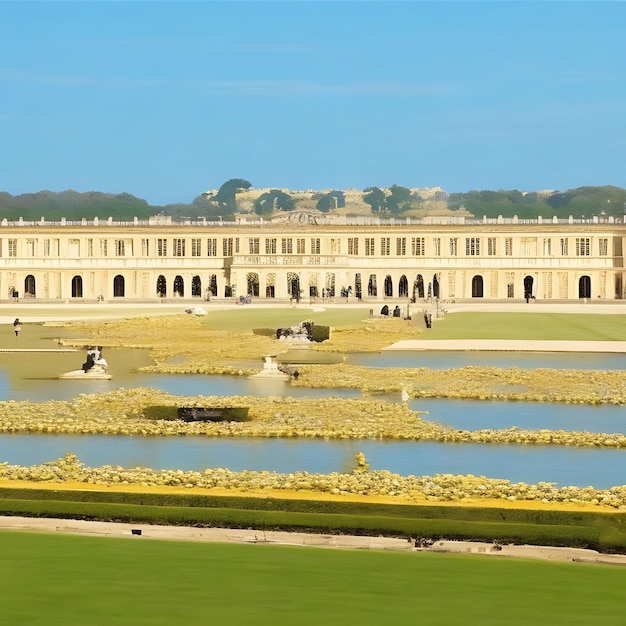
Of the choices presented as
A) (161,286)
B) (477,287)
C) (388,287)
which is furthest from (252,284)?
(477,287)

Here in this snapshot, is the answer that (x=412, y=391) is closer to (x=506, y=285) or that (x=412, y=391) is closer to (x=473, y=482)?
(x=473, y=482)

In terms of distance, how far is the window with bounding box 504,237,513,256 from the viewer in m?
118

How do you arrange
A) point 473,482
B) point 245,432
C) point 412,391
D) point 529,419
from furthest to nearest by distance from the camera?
point 412,391
point 529,419
point 245,432
point 473,482

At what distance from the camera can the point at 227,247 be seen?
12038cm

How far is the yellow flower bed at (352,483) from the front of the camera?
1717cm

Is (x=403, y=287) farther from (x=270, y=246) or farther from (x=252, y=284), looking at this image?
(x=252, y=284)

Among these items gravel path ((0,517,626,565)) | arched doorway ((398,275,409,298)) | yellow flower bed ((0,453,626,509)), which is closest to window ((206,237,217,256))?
arched doorway ((398,275,409,298))

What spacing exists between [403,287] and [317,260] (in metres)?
8.20

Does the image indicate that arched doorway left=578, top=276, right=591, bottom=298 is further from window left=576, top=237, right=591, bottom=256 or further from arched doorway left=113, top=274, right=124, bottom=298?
arched doorway left=113, top=274, right=124, bottom=298

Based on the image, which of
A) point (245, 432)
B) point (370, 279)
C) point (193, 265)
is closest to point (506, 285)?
point (370, 279)

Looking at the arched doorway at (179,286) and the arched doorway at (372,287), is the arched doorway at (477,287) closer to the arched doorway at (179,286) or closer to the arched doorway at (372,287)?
the arched doorway at (372,287)

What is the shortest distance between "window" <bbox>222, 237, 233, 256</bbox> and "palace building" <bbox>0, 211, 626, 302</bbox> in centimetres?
9

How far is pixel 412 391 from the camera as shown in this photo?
31609 millimetres

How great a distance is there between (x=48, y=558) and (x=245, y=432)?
11.6 meters
